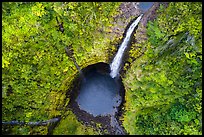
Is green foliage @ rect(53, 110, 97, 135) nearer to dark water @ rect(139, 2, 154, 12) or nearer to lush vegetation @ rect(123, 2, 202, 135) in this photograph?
lush vegetation @ rect(123, 2, 202, 135)

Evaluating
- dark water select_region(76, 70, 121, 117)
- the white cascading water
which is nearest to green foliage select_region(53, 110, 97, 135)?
dark water select_region(76, 70, 121, 117)

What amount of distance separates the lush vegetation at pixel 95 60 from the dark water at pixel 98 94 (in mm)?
1461

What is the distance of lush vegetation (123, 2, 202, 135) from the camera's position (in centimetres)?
1399

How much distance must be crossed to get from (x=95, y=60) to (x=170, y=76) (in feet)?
13.4

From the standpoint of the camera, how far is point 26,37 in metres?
14.0

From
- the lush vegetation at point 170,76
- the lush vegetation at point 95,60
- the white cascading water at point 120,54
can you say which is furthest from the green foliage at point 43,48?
the lush vegetation at point 170,76

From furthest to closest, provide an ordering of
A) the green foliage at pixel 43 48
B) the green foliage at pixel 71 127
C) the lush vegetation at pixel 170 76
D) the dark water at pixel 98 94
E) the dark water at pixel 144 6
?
the dark water at pixel 98 94
the green foliage at pixel 71 127
the dark water at pixel 144 6
the lush vegetation at pixel 170 76
the green foliage at pixel 43 48

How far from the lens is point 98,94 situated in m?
17.5

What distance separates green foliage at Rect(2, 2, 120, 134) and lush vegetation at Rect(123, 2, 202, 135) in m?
2.35

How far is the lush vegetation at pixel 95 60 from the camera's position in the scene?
1388 centimetres

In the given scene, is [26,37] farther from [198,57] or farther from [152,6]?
[198,57]

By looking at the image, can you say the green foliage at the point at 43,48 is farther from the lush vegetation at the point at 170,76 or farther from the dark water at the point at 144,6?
the lush vegetation at the point at 170,76

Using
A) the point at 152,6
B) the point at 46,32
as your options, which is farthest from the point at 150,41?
the point at 46,32

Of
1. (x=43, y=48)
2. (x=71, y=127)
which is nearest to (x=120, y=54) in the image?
(x=43, y=48)
